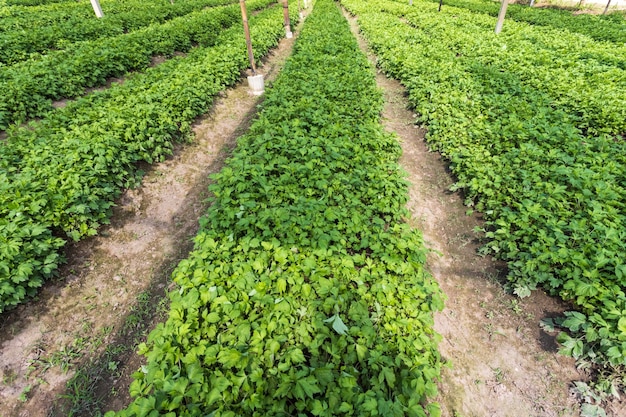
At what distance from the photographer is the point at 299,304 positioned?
A: 260cm

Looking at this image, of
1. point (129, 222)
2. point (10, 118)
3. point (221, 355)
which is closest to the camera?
point (221, 355)

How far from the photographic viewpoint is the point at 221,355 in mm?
2143

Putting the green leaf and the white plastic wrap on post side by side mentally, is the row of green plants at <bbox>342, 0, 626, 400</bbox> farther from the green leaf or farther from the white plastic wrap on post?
the white plastic wrap on post

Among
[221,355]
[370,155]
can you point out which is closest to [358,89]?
[370,155]

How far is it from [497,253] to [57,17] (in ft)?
69.3

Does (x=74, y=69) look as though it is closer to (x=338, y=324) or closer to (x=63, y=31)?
(x=63, y=31)

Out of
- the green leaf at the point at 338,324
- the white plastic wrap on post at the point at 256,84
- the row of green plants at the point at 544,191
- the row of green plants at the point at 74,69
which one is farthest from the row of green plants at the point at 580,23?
the row of green plants at the point at 74,69

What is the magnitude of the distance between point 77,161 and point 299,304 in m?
4.43

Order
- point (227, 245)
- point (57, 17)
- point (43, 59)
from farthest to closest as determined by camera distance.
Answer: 1. point (57, 17)
2. point (43, 59)
3. point (227, 245)

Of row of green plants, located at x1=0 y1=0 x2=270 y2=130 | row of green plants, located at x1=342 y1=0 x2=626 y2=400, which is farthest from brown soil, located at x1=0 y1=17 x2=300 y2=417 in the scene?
row of green plants, located at x1=342 y1=0 x2=626 y2=400

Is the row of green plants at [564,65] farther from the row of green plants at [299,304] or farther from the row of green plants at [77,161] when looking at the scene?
the row of green plants at [77,161]

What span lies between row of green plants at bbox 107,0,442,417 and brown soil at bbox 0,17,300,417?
1118mm

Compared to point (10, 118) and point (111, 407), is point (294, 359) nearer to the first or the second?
point (111, 407)

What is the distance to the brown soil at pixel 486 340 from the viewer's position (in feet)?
9.11
